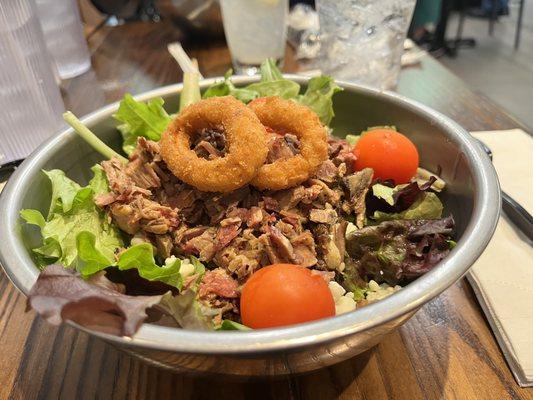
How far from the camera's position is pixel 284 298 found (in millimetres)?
846

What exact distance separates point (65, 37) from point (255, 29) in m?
1.13

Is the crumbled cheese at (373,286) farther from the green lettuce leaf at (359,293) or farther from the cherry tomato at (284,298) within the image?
the cherry tomato at (284,298)

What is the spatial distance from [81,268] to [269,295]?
1.33 feet

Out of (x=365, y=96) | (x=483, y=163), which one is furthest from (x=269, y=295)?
(x=365, y=96)

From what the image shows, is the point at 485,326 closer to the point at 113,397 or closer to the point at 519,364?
the point at 519,364

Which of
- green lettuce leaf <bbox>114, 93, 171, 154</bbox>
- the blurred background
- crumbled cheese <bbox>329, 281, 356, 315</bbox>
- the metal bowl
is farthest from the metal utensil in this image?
the blurred background

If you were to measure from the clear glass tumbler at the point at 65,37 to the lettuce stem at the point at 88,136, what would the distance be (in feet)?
4.97

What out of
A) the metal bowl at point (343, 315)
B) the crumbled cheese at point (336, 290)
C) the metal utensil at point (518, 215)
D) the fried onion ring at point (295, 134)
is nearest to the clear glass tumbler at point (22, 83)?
the metal bowl at point (343, 315)

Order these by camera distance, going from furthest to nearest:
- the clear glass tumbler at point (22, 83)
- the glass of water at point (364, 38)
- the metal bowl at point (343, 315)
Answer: the glass of water at point (364, 38) < the clear glass tumbler at point (22, 83) < the metal bowl at point (343, 315)

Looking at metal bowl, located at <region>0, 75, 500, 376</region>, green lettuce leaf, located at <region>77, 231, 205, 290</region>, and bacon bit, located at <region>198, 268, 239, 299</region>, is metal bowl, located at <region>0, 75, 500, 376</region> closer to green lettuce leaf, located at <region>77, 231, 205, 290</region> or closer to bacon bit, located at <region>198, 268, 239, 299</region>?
green lettuce leaf, located at <region>77, 231, 205, 290</region>

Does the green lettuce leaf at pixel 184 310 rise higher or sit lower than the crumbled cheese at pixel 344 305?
higher

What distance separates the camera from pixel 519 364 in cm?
95

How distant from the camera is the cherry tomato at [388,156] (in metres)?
1.25

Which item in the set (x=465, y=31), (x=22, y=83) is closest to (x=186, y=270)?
(x=22, y=83)
